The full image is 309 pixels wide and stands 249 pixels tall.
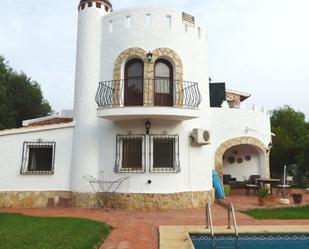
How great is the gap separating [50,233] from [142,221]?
289 centimetres

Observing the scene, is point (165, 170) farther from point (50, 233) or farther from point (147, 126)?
point (50, 233)

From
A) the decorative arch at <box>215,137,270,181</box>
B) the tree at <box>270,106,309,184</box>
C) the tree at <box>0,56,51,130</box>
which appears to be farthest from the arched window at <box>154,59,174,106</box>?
the tree at <box>0,56,51,130</box>

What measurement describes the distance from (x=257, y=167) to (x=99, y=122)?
10.1 metres

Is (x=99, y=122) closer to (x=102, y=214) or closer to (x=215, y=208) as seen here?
(x=102, y=214)

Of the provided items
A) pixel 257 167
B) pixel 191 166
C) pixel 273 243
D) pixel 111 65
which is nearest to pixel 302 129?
pixel 257 167

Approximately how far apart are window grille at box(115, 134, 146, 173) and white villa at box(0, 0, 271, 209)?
0.13ft

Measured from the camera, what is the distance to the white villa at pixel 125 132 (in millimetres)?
12000

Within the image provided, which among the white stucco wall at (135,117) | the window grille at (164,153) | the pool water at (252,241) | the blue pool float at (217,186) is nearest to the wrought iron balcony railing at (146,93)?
the white stucco wall at (135,117)

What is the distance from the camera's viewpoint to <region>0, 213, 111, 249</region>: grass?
619cm

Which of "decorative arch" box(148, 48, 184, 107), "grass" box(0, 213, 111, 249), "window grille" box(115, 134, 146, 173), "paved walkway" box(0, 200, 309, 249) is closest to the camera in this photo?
"grass" box(0, 213, 111, 249)

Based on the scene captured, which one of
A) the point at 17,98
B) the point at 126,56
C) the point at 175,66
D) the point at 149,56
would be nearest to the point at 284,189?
the point at 175,66

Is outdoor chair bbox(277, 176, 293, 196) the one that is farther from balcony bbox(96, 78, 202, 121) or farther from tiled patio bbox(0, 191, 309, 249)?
balcony bbox(96, 78, 202, 121)

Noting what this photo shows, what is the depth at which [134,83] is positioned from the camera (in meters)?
12.7

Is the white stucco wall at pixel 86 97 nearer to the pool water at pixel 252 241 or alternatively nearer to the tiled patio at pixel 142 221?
the tiled patio at pixel 142 221
